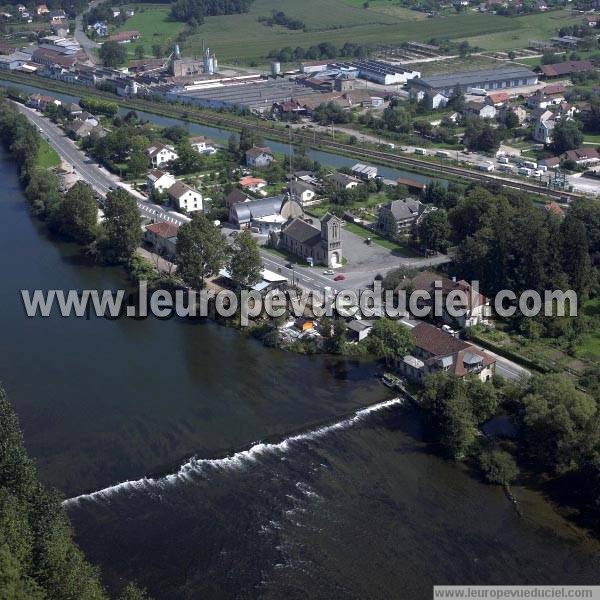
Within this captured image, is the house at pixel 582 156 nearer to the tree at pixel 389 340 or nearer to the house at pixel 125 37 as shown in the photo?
the tree at pixel 389 340

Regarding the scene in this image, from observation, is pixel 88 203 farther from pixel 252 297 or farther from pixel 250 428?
pixel 250 428

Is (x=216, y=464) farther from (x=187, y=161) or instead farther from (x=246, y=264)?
(x=187, y=161)

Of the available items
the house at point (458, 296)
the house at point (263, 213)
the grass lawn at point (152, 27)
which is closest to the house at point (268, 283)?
the house at point (458, 296)

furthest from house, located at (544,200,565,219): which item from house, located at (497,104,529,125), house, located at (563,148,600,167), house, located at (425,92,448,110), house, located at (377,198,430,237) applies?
house, located at (425,92,448,110)

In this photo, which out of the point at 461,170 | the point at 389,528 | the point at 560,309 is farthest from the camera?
the point at 461,170

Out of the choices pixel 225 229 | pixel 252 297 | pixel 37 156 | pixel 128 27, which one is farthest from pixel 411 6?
pixel 252 297
